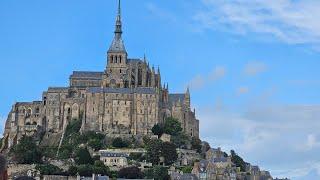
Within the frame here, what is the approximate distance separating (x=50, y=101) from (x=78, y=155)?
45.9ft

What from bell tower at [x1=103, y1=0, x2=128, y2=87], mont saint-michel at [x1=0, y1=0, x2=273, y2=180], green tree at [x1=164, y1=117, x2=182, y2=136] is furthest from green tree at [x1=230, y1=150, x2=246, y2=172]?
bell tower at [x1=103, y1=0, x2=128, y2=87]

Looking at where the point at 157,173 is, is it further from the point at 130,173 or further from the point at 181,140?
the point at 181,140

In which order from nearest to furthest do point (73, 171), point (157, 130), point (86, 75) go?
1. point (73, 171)
2. point (157, 130)
3. point (86, 75)

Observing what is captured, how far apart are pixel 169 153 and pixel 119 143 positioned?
21.1 feet

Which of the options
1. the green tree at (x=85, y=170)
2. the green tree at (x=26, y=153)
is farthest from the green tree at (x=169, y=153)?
the green tree at (x=26, y=153)

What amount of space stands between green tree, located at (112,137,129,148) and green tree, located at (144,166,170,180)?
7611 mm

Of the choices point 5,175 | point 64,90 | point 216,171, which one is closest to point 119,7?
point 64,90

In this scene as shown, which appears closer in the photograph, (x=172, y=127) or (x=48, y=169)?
(x=48, y=169)

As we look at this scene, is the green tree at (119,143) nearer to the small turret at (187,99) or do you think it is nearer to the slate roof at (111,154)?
the slate roof at (111,154)

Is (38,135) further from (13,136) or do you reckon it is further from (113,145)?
(113,145)

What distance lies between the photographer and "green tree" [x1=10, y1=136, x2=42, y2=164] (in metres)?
86.1

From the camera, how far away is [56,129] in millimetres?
93375

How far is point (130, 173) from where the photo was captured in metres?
79.1

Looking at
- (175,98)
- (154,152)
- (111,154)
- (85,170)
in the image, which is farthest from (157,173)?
(175,98)
